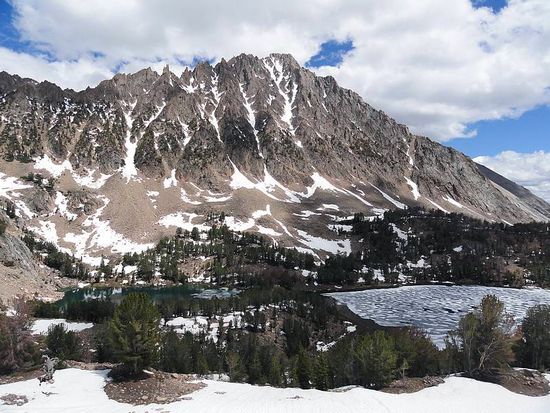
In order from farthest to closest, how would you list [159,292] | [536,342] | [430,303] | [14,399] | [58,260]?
[58,260] < [159,292] < [430,303] < [536,342] < [14,399]

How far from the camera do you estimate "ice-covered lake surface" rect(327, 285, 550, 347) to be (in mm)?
129125

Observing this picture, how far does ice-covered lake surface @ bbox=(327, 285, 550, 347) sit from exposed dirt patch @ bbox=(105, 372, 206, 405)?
82.5 meters

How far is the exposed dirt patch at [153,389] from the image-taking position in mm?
32281

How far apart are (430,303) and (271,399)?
13883 centimetres

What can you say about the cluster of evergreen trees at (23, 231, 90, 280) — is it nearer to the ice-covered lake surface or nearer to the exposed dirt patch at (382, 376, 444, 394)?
the ice-covered lake surface

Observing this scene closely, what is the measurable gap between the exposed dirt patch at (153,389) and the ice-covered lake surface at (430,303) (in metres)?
82.5

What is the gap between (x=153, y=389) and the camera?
34031 mm

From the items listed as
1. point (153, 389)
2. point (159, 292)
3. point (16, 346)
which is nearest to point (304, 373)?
point (153, 389)

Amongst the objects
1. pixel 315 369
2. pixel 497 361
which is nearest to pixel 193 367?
pixel 315 369

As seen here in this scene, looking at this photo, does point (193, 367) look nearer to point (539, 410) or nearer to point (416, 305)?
point (539, 410)

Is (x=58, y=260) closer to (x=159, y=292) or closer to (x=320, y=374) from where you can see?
(x=159, y=292)

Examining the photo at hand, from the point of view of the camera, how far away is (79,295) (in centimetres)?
15412

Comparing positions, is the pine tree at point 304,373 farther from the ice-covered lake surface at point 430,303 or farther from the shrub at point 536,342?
the ice-covered lake surface at point 430,303

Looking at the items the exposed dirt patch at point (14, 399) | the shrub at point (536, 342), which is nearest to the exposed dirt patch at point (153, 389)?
the exposed dirt patch at point (14, 399)
